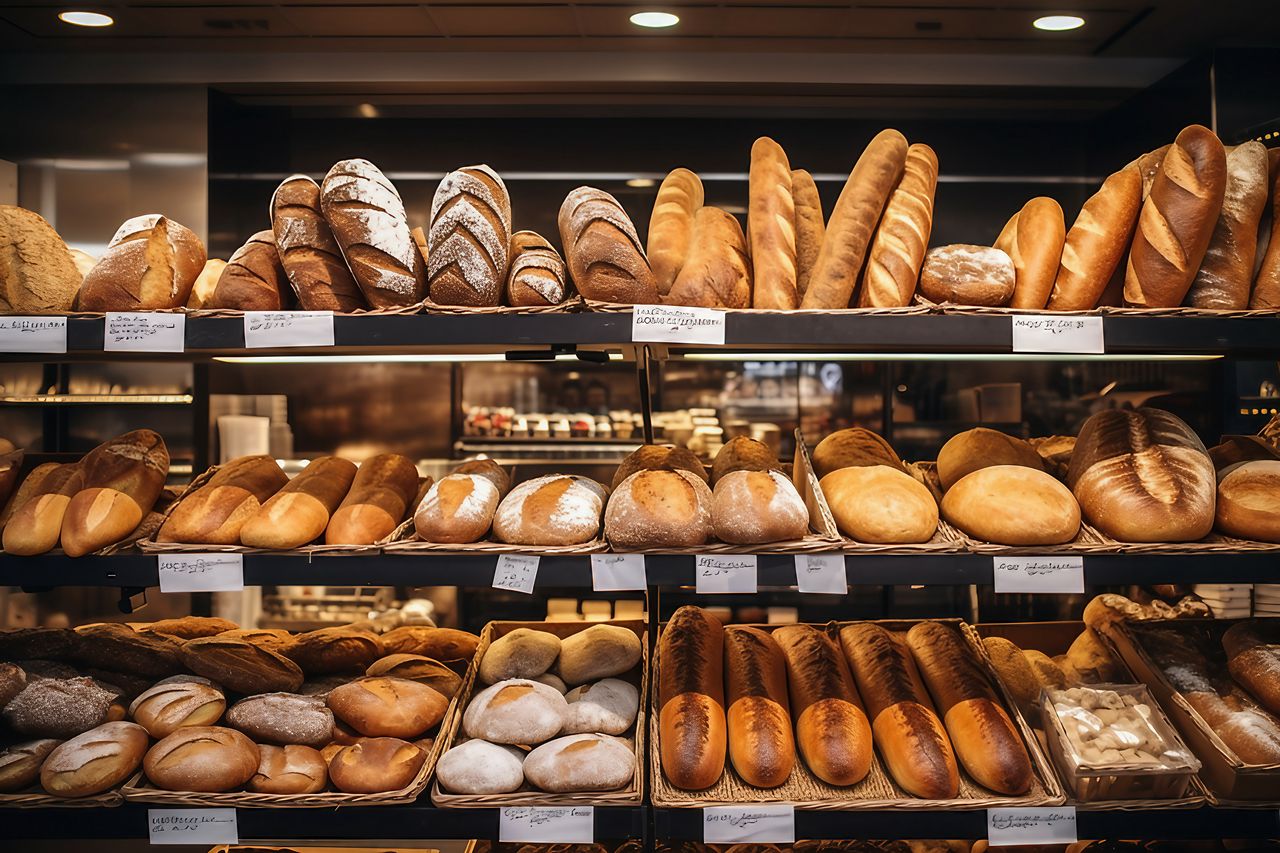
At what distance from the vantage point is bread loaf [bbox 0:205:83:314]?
1.81 meters

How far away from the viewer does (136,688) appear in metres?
1.91

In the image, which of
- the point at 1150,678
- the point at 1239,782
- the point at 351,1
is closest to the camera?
the point at 1239,782

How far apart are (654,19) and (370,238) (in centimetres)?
194

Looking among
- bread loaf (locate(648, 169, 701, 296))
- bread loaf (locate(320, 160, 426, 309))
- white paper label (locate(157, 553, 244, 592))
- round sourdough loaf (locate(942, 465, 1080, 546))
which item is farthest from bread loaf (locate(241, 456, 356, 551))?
round sourdough loaf (locate(942, 465, 1080, 546))

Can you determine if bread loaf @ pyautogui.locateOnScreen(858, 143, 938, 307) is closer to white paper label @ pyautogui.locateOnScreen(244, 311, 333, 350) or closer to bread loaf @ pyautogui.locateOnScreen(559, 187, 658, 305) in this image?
bread loaf @ pyautogui.locateOnScreen(559, 187, 658, 305)

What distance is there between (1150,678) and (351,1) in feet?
10.5

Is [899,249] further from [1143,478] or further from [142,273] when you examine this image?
[142,273]

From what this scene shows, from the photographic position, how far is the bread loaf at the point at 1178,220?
1704 mm

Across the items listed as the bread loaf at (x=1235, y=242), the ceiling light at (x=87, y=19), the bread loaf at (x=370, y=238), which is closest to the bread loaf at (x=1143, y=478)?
the bread loaf at (x=1235, y=242)

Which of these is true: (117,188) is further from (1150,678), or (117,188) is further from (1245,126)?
(1245,126)

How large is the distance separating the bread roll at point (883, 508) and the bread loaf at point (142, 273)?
1.50 meters

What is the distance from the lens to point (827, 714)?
1.76m

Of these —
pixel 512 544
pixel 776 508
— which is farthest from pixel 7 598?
pixel 776 508

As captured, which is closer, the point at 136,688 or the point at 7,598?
the point at 136,688
